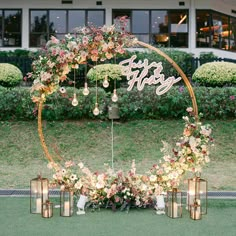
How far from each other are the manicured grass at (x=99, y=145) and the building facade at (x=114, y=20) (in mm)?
9614

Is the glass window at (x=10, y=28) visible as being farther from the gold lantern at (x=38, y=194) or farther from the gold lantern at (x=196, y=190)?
the gold lantern at (x=196, y=190)

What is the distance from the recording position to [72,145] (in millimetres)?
11664

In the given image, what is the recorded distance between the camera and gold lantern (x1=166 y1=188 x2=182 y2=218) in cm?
685

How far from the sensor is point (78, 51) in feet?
24.5

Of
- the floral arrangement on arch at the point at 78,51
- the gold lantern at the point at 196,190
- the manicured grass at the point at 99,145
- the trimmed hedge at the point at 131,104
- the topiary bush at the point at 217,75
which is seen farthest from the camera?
the topiary bush at the point at 217,75

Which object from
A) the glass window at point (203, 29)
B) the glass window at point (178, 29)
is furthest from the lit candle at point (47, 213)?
the glass window at point (203, 29)

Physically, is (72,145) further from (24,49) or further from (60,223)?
(24,49)

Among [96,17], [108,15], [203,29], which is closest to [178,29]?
[203,29]

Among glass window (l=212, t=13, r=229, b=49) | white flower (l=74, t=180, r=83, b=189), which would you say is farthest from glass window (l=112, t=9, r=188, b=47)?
white flower (l=74, t=180, r=83, b=189)

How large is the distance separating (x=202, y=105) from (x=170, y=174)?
5.74m

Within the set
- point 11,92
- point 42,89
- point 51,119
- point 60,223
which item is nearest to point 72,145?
point 51,119

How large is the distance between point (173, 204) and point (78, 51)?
249 centimetres

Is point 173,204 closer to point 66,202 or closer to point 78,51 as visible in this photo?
point 66,202

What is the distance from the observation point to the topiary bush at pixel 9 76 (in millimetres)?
14715
